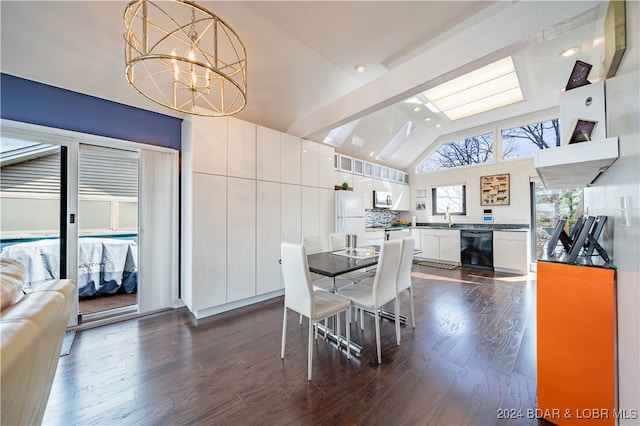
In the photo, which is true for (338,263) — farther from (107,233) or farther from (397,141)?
(397,141)

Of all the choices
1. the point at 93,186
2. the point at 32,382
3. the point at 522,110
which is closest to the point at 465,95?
the point at 522,110

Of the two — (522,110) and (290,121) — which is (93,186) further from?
(522,110)

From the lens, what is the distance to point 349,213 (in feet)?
14.8

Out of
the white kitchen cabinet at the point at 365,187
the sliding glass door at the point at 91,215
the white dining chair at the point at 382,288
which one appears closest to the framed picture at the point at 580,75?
the white dining chair at the point at 382,288

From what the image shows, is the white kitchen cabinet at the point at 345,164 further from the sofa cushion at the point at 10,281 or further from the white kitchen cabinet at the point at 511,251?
the sofa cushion at the point at 10,281

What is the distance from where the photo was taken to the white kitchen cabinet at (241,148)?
10.1 ft

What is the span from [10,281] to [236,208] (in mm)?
2321

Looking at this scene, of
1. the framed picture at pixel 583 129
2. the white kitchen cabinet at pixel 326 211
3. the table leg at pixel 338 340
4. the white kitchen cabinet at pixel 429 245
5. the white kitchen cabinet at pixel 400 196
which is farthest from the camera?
the white kitchen cabinet at pixel 400 196

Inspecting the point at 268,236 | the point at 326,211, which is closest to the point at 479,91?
the point at 326,211

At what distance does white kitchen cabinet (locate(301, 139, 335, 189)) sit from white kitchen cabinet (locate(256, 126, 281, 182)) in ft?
1.73

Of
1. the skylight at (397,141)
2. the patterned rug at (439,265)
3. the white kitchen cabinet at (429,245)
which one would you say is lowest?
the patterned rug at (439,265)

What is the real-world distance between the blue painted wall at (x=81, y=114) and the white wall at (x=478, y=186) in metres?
6.12

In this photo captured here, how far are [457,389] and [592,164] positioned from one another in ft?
5.51

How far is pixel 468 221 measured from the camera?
5922 mm
